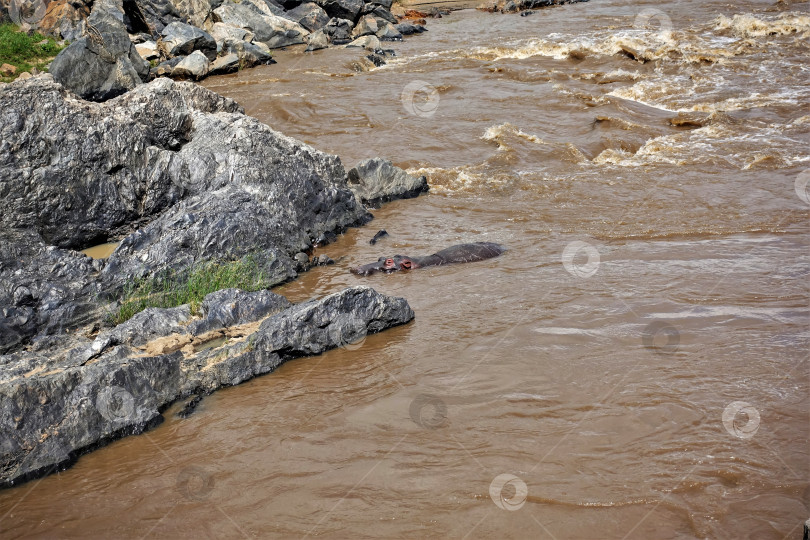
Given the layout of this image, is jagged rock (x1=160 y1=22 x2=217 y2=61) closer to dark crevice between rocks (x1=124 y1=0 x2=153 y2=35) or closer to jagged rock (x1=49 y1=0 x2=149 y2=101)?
dark crevice between rocks (x1=124 y1=0 x2=153 y2=35)

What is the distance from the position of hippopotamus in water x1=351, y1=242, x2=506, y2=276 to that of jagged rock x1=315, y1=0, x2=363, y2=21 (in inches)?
849

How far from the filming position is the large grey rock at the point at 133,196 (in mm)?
6707

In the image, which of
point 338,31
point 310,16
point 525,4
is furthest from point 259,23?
point 525,4

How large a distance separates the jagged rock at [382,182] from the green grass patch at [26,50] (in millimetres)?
12166

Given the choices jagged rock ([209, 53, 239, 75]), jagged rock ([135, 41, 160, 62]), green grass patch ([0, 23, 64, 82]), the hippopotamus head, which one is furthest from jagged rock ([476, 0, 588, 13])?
the hippopotamus head

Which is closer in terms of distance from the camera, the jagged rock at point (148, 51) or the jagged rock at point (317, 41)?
the jagged rock at point (148, 51)

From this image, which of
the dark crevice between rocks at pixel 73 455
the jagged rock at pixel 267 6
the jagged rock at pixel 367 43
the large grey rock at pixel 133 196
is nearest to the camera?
the dark crevice between rocks at pixel 73 455

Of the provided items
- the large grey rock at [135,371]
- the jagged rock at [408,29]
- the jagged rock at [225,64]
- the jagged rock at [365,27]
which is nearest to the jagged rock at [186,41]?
the jagged rock at [225,64]

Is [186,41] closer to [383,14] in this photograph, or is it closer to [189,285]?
[383,14]

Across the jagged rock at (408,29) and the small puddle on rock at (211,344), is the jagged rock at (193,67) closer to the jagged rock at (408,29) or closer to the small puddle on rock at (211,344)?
the jagged rock at (408,29)

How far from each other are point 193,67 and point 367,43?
21.3 feet

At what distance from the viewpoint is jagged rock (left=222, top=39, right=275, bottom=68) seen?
2158 cm

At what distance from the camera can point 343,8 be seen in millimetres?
27406

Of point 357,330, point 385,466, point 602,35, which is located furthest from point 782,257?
point 602,35
